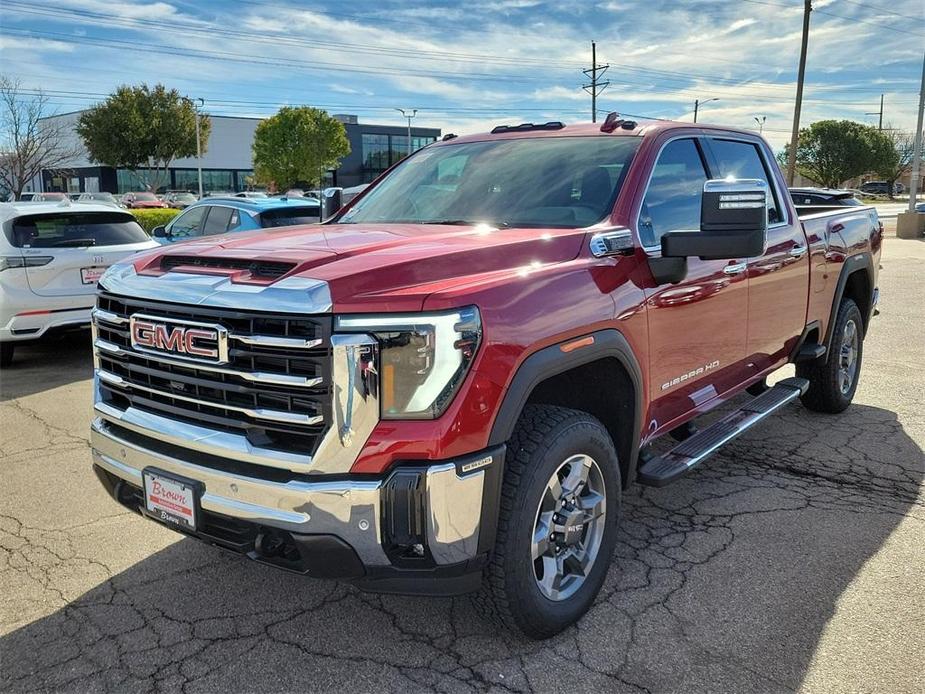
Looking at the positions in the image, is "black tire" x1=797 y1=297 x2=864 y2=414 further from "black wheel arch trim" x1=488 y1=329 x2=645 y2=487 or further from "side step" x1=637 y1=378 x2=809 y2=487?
"black wheel arch trim" x1=488 y1=329 x2=645 y2=487

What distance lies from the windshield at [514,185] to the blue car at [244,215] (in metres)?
4.41

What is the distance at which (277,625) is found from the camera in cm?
306

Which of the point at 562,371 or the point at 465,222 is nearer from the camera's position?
the point at 562,371

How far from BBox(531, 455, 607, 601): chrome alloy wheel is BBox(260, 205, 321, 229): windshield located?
664cm

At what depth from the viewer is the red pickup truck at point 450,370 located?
2396 millimetres

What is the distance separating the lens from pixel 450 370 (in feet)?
7.89

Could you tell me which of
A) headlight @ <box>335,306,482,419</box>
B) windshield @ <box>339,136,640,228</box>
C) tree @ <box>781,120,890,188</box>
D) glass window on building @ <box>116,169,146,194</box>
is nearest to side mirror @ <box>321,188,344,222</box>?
windshield @ <box>339,136,640,228</box>

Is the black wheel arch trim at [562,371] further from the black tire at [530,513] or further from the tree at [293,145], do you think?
the tree at [293,145]

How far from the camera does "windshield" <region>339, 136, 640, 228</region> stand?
355cm

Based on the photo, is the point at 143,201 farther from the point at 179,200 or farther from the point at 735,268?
the point at 735,268

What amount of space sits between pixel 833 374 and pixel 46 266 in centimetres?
692

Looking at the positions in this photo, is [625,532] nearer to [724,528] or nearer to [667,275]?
[724,528]

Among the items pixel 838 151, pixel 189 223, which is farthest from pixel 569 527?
pixel 838 151

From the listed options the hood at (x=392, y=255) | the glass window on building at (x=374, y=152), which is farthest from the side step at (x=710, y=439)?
the glass window on building at (x=374, y=152)
